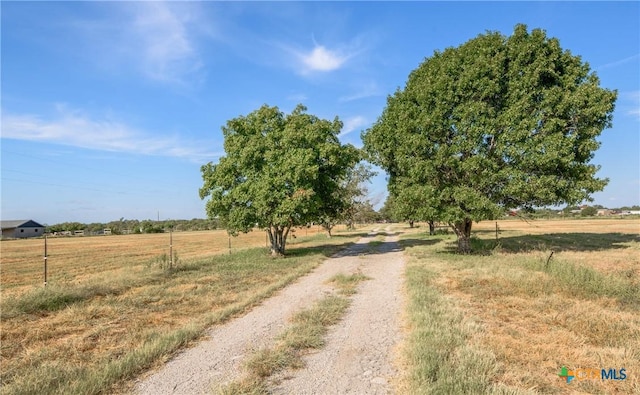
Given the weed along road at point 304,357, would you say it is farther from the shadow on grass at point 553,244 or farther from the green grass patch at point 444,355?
the shadow on grass at point 553,244

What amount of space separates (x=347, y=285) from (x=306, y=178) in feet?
31.9

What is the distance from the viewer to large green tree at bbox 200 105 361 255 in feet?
66.3

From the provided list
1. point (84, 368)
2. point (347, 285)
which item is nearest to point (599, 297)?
point (347, 285)

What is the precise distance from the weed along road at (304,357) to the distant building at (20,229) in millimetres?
126263

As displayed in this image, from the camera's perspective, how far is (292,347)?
6191 millimetres

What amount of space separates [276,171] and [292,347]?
50.3ft

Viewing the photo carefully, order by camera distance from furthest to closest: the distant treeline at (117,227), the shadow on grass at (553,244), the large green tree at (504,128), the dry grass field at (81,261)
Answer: the distant treeline at (117,227) → the shadow on grass at (553,244) → the dry grass field at (81,261) → the large green tree at (504,128)

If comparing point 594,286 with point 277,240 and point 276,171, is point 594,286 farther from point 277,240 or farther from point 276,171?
point 277,240

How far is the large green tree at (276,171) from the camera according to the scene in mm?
20203

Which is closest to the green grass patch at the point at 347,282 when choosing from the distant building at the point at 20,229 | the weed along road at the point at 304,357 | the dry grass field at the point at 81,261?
the weed along road at the point at 304,357

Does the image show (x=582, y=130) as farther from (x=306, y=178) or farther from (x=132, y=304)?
(x=132, y=304)

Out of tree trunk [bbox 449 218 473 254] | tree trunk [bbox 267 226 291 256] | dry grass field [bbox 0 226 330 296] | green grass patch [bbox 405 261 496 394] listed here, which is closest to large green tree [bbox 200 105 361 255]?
tree trunk [bbox 267 226 291 256]

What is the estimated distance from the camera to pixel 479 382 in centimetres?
447

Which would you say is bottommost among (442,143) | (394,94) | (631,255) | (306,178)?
(631,255)
